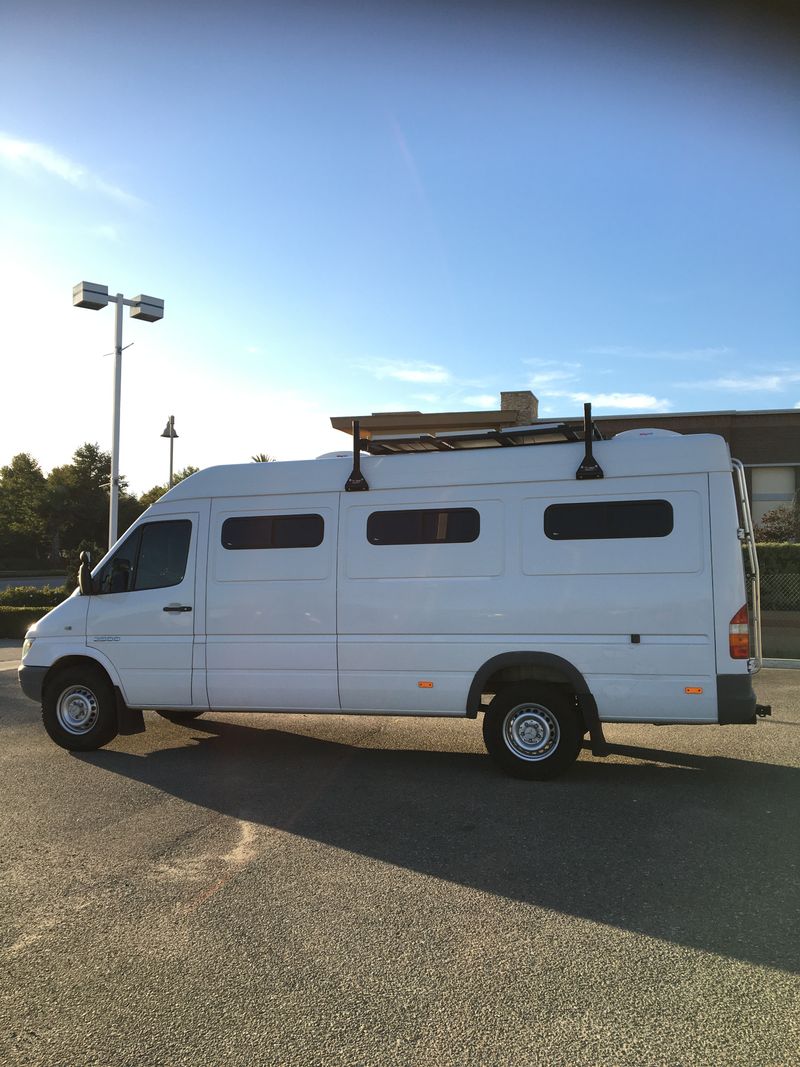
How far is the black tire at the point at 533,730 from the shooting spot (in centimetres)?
627

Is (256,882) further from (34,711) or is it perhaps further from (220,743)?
(34,711)

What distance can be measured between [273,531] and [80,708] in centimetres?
268

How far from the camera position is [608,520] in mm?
6270

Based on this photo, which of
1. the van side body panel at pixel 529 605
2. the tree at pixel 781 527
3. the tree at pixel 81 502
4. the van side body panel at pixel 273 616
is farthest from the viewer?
the tree at pixel 81 502

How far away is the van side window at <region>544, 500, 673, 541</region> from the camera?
6152mm

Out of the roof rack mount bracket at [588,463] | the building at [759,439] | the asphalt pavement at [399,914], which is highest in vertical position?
the building at [759,439]

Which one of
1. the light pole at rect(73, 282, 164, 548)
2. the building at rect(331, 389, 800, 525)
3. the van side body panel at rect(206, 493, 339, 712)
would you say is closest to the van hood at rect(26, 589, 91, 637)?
the van side body panel at rect(206, 493, 339, 712)

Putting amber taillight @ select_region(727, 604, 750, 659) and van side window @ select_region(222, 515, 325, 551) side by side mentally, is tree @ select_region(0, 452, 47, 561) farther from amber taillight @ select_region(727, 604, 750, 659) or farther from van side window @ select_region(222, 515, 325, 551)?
amber taillight @ select_region(727, 604, 750, 659)

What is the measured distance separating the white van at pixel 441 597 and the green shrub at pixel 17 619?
1411 cm

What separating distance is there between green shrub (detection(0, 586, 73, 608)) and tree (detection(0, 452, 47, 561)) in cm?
3878

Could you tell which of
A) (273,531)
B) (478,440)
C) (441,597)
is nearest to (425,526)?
(441,597)

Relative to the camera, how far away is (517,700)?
251 inches

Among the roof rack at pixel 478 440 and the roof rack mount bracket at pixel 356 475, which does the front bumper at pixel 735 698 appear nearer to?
the roof rack at pixel 478 440

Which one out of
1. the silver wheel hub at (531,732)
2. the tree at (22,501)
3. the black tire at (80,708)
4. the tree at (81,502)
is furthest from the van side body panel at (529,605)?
the tree at (22,501)
